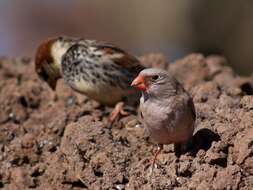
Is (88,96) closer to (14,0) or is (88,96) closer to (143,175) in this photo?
(143,175)

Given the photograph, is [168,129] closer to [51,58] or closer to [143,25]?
[51,58]

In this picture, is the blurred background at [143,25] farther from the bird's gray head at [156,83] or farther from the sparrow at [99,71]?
the bird's gray head at [156,83]

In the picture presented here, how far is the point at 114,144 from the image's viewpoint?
7992mm

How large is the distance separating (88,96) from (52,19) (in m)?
12.7

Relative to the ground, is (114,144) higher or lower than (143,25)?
lower

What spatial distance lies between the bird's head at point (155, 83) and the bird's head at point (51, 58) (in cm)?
311

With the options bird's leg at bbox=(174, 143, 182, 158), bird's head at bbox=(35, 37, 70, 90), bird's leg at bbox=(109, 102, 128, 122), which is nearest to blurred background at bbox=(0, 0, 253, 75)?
bird's head at bbox=(35, 37, 70, 90)

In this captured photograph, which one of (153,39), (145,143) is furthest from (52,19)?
(145,143)

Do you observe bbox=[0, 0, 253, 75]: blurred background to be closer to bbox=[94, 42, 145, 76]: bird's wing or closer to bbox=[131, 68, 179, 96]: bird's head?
bbox=[94, 42, 145, 76]: bird's wing

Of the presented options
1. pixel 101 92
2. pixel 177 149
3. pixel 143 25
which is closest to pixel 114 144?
pixel 177 149

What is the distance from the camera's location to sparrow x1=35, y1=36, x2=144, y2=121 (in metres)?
9.89

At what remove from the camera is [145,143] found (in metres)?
8.21

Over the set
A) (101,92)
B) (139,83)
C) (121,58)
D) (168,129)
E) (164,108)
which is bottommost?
(168,129)

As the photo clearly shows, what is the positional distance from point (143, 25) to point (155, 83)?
544 inches
